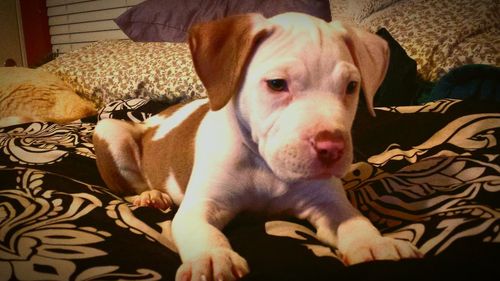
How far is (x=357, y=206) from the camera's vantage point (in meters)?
1.23

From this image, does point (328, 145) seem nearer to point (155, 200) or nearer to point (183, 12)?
point (155, 200)

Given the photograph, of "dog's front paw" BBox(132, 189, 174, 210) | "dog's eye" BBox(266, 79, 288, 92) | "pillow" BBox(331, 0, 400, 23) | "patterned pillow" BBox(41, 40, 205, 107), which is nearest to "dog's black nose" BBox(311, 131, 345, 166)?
"dog's eye" BBox(266, 79, 288, 92)

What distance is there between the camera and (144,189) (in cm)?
172

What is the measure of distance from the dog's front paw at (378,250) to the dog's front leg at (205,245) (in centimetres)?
25

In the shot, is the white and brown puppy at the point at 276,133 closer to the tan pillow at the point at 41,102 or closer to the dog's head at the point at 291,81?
the dog's head at the point at 291,81

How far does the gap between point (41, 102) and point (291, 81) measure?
7.91ft

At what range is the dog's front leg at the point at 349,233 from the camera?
32.1 inches

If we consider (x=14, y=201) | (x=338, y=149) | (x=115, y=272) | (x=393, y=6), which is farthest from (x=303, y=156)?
(x=393, y=6)

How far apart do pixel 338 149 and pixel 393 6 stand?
211 cm

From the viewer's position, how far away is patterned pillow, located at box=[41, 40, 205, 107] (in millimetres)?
2627

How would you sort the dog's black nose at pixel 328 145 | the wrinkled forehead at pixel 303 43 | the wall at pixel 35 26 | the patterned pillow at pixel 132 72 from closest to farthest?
the dog's black nose at pixel 328 145 → the wrinkled forehead at pixel 303 43 → the patterned pillow at pixel 132 72 → the wall at pixel 35 26

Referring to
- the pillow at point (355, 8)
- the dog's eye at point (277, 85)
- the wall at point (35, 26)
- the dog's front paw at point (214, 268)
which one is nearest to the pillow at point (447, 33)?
the pillow at point (355, 8)

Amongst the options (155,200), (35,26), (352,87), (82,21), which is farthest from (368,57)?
(35,26)

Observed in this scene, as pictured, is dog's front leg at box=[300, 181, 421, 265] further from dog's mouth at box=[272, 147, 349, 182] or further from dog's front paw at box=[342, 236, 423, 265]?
dog's mouth at box=[272, 147, 349, 182]
